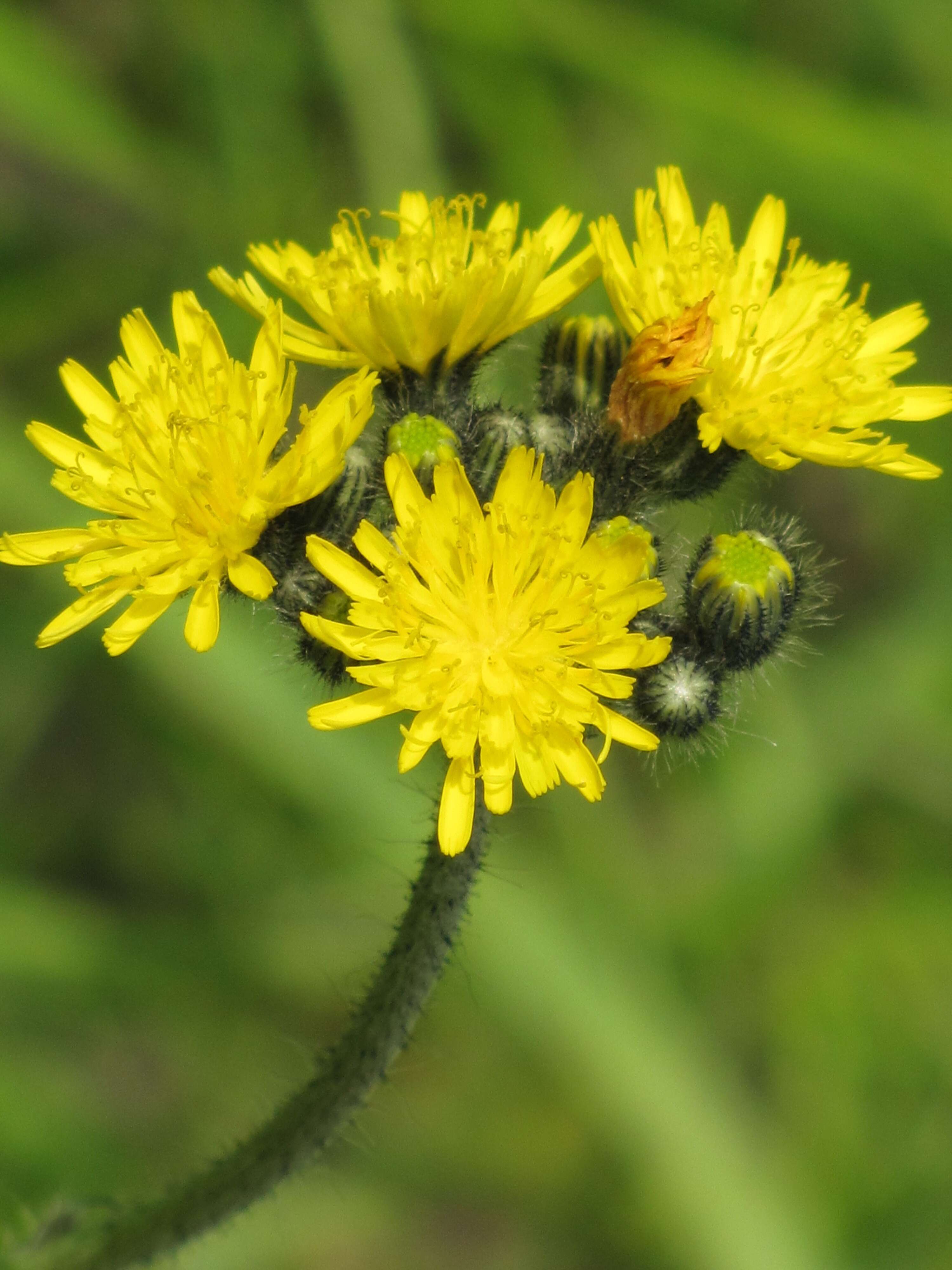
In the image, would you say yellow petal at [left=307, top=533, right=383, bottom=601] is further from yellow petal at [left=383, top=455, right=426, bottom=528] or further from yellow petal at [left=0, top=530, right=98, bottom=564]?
yellow petal at [left=0, top=530, right=98, bottom=564]

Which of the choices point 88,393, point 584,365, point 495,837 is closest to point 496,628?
point 584,365

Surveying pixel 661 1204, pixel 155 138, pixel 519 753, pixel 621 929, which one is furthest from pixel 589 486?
pixel 155 138

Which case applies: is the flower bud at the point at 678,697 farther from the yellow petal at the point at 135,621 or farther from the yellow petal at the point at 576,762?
the yellow petal at the point at 135,621

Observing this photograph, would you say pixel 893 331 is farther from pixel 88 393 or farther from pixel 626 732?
pixel 88 393

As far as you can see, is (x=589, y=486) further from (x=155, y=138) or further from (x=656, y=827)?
(x=155, y=138)

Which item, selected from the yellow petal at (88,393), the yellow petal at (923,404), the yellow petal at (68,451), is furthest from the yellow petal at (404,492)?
the yellow petal at (923,404)

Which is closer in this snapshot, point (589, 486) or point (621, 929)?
point (589, 486)

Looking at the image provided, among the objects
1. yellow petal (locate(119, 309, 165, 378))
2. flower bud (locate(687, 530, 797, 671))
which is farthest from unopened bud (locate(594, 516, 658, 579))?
yellow petal (locate(119, 309, 165, 378))
